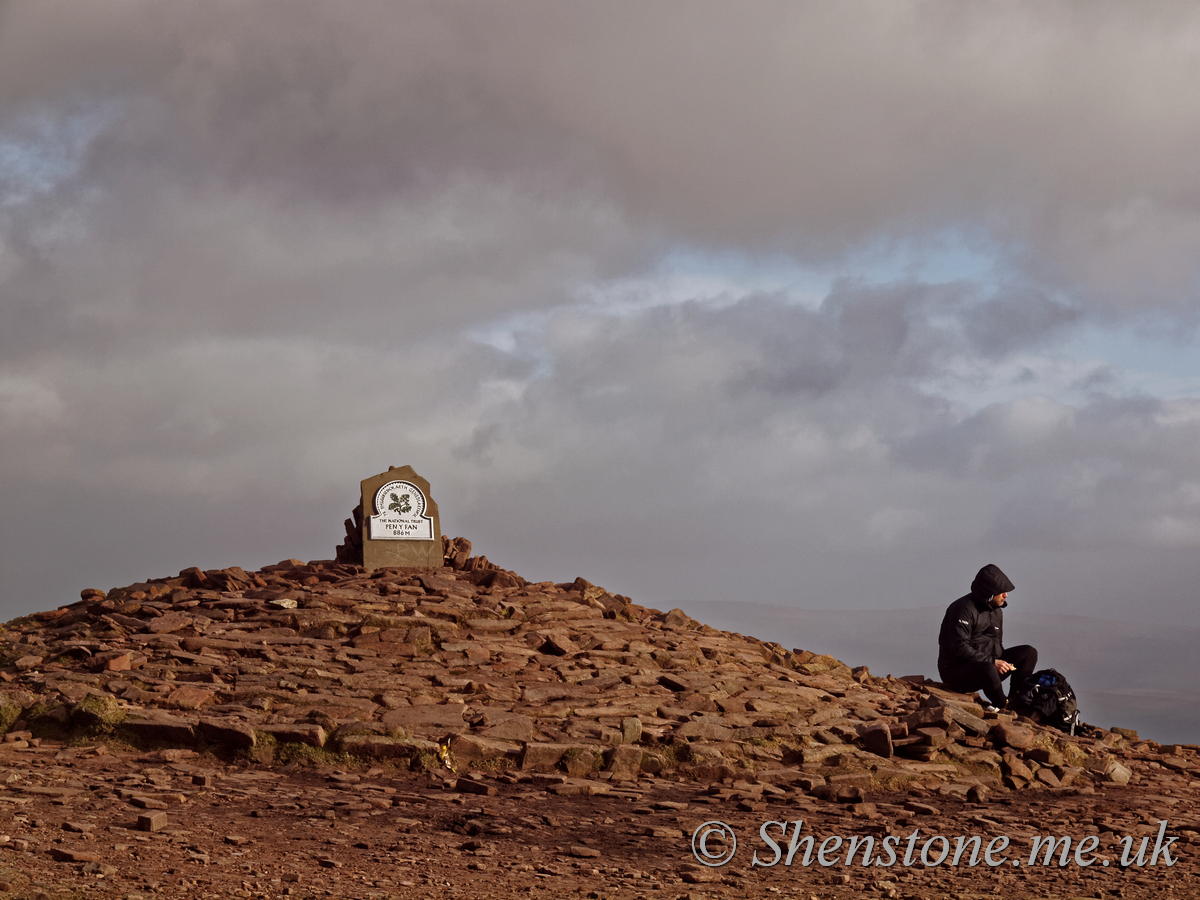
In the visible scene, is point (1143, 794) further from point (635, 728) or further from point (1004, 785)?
point (635, 728)

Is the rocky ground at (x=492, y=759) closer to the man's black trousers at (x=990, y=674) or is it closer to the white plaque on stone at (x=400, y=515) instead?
the man's black trousers at (x=990, y=674)

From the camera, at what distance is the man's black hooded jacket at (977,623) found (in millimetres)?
15570

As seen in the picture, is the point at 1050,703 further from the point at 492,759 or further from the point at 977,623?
the point at 492,759

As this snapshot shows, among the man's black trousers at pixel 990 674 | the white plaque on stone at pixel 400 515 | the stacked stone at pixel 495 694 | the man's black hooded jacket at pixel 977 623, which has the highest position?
the white plaque on stone at pixel 400 515

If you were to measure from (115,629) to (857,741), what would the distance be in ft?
32.2

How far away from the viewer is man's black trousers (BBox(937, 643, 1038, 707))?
50.8ft

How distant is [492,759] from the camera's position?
11258 millimetres

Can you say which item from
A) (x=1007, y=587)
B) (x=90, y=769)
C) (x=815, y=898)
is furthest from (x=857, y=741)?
(x=90, y=769)

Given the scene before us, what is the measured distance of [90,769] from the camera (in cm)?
1057

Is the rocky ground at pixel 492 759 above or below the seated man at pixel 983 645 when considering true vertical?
below

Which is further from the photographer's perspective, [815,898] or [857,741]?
[857,741]

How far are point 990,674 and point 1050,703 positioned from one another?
0.94 meters

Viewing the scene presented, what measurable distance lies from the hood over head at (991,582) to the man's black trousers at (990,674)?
1023 millimetres
